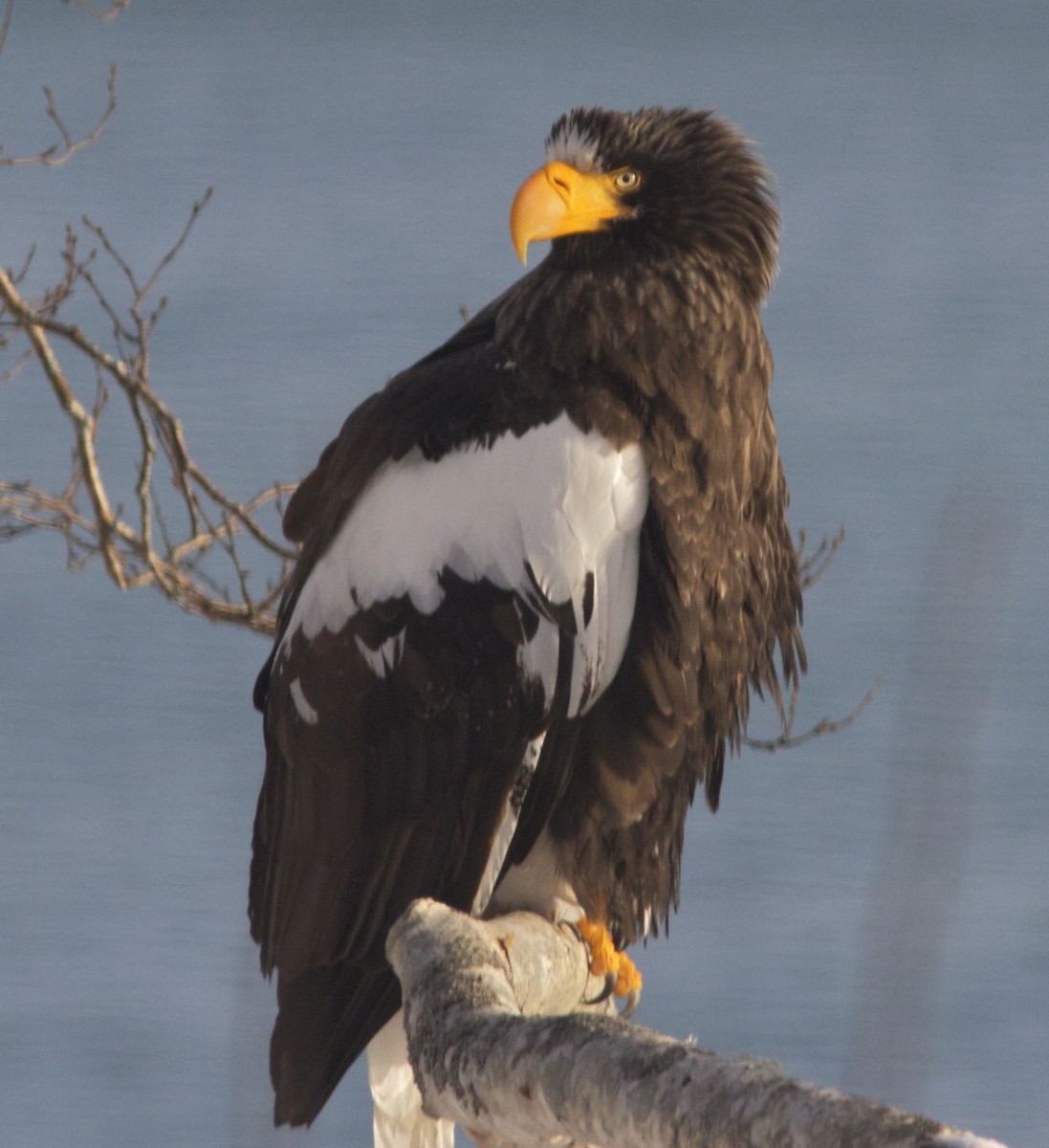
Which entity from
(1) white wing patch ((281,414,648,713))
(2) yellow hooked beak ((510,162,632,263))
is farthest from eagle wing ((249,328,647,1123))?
(2) yellow hooked beak ((510,162,632,263))

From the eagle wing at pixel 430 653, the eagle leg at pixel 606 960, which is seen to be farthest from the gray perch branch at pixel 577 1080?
the eagle leg at pixel 606 960

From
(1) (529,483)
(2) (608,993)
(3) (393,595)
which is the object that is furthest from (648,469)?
(2) (608,993)

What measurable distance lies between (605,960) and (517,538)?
47cm

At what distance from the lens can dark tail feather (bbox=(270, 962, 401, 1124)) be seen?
200 centimetres

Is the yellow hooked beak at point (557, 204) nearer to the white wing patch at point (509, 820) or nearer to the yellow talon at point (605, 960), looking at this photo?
the white wing patch at point (509, 820)

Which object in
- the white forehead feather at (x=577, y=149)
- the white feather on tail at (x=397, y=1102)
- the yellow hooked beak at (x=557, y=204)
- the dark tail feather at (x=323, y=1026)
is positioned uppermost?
the white forehead feather at (x=577, y=149)

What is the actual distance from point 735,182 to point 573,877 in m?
0.74

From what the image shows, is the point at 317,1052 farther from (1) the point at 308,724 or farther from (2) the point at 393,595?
(2) the point at 393,595

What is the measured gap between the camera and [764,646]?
2148mm

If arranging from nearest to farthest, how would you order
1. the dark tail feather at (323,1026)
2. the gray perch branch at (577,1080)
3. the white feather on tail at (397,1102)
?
the gray perch branch at (577,1080) < the dark tail feather at (323,1026) < the white feather on tail at (397,1102)

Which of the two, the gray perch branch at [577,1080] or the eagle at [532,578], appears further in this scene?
the eagle at [532,578]

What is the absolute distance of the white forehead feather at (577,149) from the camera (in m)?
1.96

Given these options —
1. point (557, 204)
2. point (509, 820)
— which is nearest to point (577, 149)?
point (557, 204)

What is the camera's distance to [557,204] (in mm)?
1926
